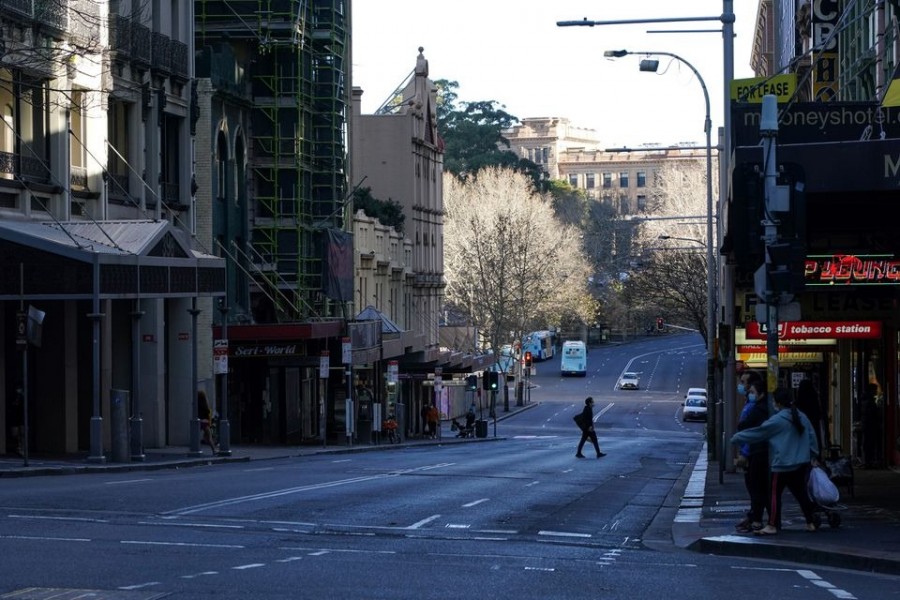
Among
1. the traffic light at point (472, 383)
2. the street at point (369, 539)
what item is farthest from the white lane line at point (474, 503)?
the traffic light at point (472, 383)

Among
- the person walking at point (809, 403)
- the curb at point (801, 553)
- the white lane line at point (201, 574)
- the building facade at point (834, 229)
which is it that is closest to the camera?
the white lane line at point (201, 574)

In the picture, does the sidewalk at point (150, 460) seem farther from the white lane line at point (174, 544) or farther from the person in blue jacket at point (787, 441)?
the person in blue jacket at point (787, 441)

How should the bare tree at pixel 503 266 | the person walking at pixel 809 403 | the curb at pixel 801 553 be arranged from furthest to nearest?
the bare tree at pixel 503 266, the person walking at pixel 809 403, the curb at pixel 801 553

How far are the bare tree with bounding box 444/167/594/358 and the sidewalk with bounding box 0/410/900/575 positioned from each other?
2455 inches

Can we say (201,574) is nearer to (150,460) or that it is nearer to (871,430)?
(150,460)

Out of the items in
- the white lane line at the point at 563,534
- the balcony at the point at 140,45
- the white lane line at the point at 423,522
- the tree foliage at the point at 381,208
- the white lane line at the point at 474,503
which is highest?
the balcony at the point at 140,45

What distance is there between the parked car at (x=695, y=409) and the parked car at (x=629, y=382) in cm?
2438

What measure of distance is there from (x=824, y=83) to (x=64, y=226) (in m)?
21.7

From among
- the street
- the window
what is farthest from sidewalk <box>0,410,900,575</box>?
the window

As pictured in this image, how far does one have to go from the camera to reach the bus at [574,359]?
118375 mm

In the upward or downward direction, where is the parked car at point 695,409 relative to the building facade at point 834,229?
downward

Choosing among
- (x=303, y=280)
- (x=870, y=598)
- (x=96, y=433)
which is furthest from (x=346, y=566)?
(x=303, y=280)

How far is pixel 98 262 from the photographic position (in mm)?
29328

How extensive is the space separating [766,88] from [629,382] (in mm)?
82197
